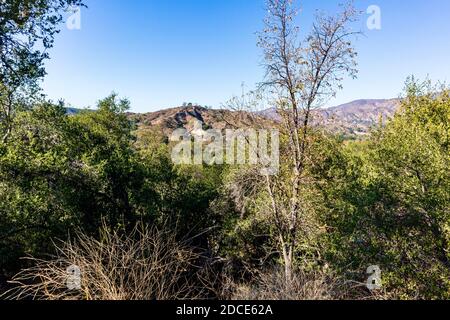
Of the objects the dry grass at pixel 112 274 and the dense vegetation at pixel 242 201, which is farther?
the dense vegetation at pixel 242 201

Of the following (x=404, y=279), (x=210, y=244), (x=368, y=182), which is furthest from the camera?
(x=210, y=244)

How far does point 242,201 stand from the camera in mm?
15648

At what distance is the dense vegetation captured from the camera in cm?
1118

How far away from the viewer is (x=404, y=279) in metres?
11.3

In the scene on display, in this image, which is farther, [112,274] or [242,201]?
[242,201]

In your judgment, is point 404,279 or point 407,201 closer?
point 404,279

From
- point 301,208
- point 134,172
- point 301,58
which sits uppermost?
point 301,58

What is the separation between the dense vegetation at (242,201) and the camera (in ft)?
36.7

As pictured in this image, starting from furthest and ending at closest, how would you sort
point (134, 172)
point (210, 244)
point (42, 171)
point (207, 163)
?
point (207, 163) < point (210, 244) < point (134, 172) < point (42, 171)

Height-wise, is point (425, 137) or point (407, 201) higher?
point (425, 137)

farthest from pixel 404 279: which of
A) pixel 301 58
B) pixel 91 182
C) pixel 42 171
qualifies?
pixel 42 171

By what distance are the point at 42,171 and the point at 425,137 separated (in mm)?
16134

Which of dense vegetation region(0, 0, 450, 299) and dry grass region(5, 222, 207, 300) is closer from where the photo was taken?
dry grass region(5, 222, 207, 300)
